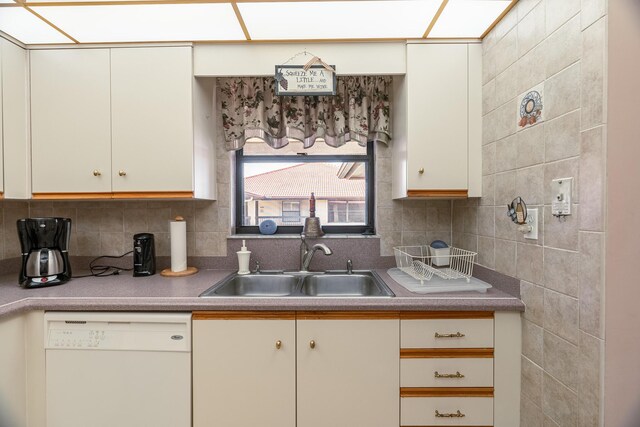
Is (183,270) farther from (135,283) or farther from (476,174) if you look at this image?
(476,174)

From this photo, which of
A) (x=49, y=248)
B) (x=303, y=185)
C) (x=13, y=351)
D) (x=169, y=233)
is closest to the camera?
(x=13, y=351)

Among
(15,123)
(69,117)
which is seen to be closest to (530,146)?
(69,117)

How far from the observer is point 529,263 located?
4.26 feet

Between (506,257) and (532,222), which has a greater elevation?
(532,222)

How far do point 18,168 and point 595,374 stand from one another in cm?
269

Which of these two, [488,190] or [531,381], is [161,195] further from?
[531,381]

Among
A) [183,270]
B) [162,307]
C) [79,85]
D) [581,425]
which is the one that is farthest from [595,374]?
[79,85]

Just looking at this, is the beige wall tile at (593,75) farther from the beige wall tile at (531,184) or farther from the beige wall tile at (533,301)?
the beige wall tile at (533,301)

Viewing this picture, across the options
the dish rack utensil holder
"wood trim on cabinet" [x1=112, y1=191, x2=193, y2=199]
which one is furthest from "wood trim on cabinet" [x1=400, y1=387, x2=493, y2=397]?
"wood trim on cabinet" [x1=112, y1=191, x2=193, y2=199]

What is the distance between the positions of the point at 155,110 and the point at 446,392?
6.63 feet

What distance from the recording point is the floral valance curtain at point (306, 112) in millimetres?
1975

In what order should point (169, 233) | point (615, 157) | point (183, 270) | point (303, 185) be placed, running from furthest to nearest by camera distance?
1. point (303, 185)
2. point (169, 233)
3. point (183, 270)
4. point (615, 157)

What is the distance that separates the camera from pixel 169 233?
2.02 m

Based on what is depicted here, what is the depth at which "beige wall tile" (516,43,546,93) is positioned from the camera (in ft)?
4.00
